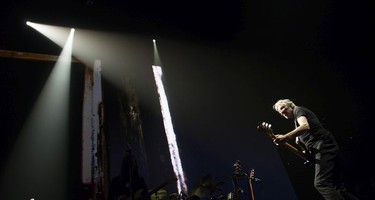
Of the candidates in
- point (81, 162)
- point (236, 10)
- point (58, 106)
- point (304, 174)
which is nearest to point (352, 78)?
point (304, 174)

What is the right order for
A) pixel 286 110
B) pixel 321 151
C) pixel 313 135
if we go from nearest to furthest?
1. pixel 321 151
2. pixel 313 135
3. pixel 286 110

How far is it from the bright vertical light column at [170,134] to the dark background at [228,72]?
0.14 m

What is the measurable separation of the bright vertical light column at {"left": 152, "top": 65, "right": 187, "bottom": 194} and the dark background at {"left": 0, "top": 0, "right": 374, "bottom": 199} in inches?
5.4

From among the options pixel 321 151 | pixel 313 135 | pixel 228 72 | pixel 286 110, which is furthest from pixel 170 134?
pixel 321 151

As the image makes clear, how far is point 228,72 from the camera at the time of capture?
7.54m

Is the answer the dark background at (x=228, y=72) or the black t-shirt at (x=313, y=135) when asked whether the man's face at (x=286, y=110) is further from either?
the dark background at (x=228, y=72)

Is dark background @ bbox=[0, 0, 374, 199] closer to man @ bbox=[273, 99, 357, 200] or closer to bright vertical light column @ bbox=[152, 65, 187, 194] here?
bright vertical light column @ bbox=[152, 65, 187, 194]

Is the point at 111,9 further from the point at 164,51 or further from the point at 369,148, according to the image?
the point at 369,148

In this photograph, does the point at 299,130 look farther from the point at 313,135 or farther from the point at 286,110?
the point at 286,110

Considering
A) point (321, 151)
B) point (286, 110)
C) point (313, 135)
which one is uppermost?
point (286, 110)

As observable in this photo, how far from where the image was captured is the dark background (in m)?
5.61

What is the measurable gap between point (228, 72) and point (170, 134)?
2.11m

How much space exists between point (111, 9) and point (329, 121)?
4.93 meters

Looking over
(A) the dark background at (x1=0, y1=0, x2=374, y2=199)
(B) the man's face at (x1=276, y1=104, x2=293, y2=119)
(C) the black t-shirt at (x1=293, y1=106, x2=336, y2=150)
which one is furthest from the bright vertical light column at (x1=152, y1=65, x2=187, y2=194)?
(C) the black t-shirt at (x1=293, y1=106, x2=336, y2=150)
